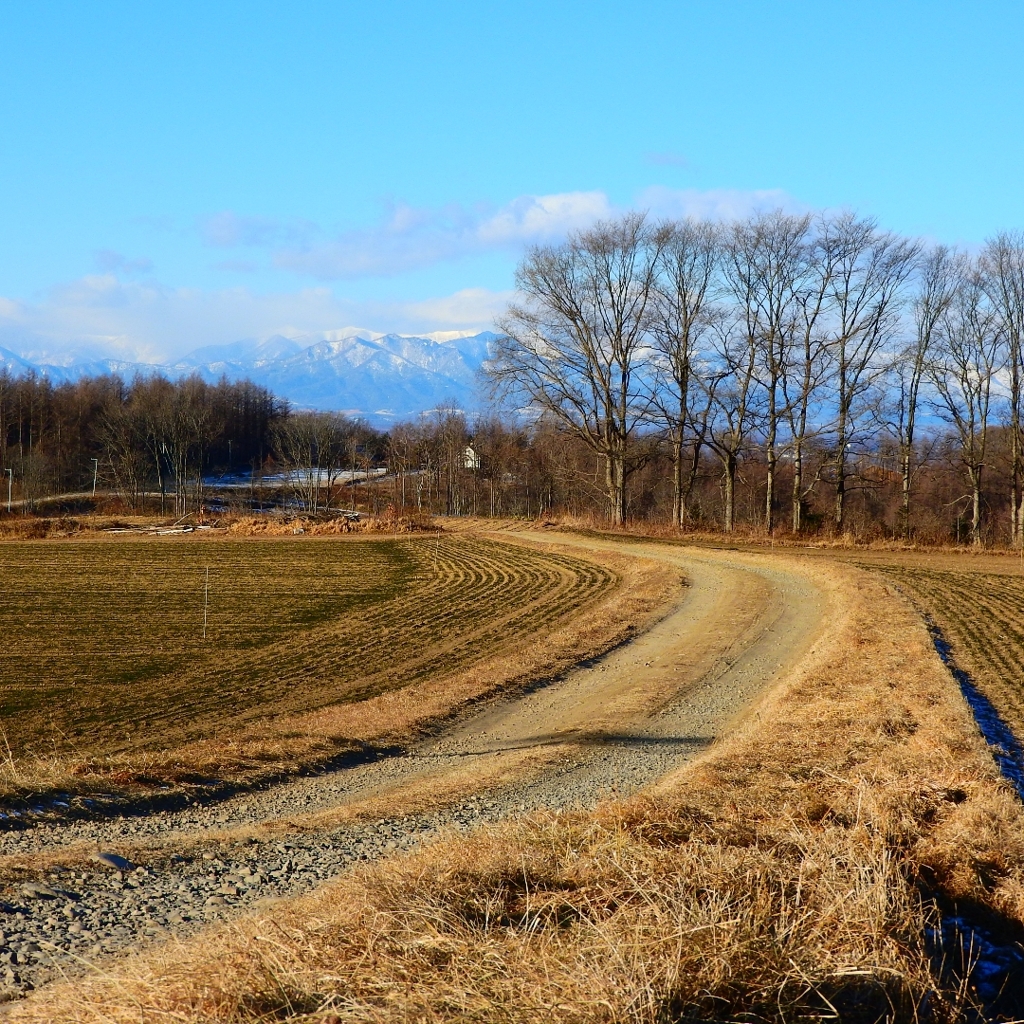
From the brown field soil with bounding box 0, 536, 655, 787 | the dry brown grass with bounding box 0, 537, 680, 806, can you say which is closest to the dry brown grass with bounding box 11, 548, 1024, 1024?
the dry brown grass with bounding box 0, 537, 680, 806

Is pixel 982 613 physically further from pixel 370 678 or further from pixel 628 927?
pixel 628 927

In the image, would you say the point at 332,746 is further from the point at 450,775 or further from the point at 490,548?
the point at 490,548

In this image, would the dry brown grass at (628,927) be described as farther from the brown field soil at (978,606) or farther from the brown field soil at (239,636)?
the brown field soil at (978,606)

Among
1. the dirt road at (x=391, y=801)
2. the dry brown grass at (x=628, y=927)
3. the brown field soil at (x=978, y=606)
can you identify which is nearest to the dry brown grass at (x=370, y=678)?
the dirt road at (x=391, y=801)

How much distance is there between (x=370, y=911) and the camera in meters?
4.72

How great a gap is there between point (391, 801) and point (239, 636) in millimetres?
14522

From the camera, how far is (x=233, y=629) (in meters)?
24.3

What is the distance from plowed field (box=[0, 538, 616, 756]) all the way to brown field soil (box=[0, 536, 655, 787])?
63 millimetres

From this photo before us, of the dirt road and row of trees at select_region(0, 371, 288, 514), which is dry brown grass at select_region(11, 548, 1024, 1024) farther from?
row of trees at select_region(0, 371, 288, 514)

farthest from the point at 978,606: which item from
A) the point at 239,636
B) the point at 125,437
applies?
the point at 125,437

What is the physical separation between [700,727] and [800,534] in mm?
34368

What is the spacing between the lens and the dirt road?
6023mm

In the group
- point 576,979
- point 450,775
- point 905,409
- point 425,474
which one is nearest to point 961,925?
point 576,979

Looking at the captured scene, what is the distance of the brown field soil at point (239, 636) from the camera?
14.5 m
